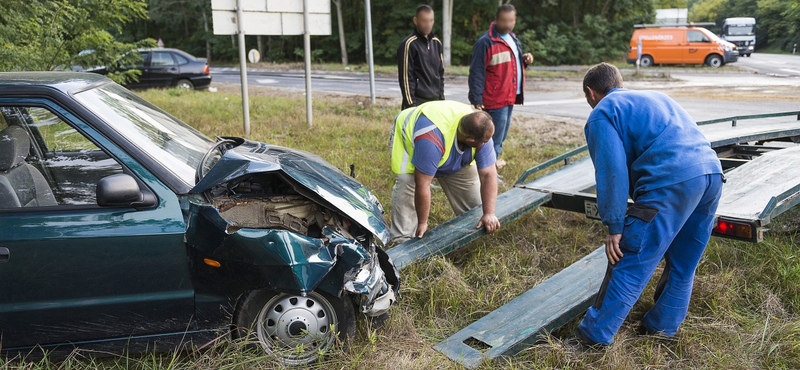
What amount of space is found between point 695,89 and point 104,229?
15.4 metres

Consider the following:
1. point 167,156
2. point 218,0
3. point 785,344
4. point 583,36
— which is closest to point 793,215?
point 785,344

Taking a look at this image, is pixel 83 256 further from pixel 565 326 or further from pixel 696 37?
pixel 696 37

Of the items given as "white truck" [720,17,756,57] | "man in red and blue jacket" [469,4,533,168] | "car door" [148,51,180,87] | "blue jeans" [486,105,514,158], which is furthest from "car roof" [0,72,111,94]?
"white truck" [720,17,756,57]

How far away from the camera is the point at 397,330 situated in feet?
10.5

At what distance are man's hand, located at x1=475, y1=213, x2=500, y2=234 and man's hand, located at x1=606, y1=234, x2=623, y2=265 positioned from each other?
118cm

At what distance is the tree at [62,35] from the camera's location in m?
6.19

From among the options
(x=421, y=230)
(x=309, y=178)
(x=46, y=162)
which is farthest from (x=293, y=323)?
(x=421, y=230)

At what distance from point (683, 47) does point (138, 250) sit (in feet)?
83.3

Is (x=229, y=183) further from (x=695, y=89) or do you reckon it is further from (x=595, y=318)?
(x=695, y=89)

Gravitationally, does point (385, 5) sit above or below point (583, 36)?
above

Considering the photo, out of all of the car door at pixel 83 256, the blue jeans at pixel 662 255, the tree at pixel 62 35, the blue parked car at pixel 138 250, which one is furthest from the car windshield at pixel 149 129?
the tree at pixel 62 35

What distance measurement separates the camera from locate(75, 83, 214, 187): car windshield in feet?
9.07

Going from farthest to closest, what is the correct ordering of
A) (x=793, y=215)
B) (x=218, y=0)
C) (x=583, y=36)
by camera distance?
(x=583, y=36), (x=218, y=0), (x=793, y=215)

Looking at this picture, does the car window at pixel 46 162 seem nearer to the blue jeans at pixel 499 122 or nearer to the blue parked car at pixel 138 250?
the blue parked car at pixel 138 250
